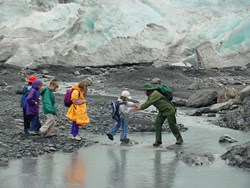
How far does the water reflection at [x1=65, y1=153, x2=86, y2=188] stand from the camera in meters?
8.05

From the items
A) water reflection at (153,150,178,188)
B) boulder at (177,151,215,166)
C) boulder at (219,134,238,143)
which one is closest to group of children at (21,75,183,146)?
boulder at (219,134,238,143)

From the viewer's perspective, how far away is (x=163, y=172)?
348 inches

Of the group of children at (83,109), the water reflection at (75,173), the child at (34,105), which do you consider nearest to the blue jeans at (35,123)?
the child at (34,105)

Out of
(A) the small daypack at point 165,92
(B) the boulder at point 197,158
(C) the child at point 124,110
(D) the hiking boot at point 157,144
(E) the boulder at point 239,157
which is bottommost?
(D) the hiking boot at point 157,144

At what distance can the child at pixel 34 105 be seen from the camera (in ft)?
38.0

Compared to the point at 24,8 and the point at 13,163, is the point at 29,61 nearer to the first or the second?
the point at 24,8

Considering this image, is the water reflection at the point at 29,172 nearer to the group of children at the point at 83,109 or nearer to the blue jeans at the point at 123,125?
the group of children at the point at 83,109

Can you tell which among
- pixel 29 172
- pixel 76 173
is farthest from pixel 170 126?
pixel 29 172

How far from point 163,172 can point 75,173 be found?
4.17 feet

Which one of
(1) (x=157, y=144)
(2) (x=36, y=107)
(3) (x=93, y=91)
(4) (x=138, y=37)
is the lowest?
(3) (x=93, y=91)

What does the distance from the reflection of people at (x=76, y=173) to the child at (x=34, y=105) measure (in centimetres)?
196

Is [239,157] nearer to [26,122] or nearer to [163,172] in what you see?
[163,172]

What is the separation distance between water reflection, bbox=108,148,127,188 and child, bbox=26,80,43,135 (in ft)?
5.80

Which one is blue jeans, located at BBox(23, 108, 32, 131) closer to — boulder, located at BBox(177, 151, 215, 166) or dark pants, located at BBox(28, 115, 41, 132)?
dark pants, located at BBox(28, 115, 41, 132)
